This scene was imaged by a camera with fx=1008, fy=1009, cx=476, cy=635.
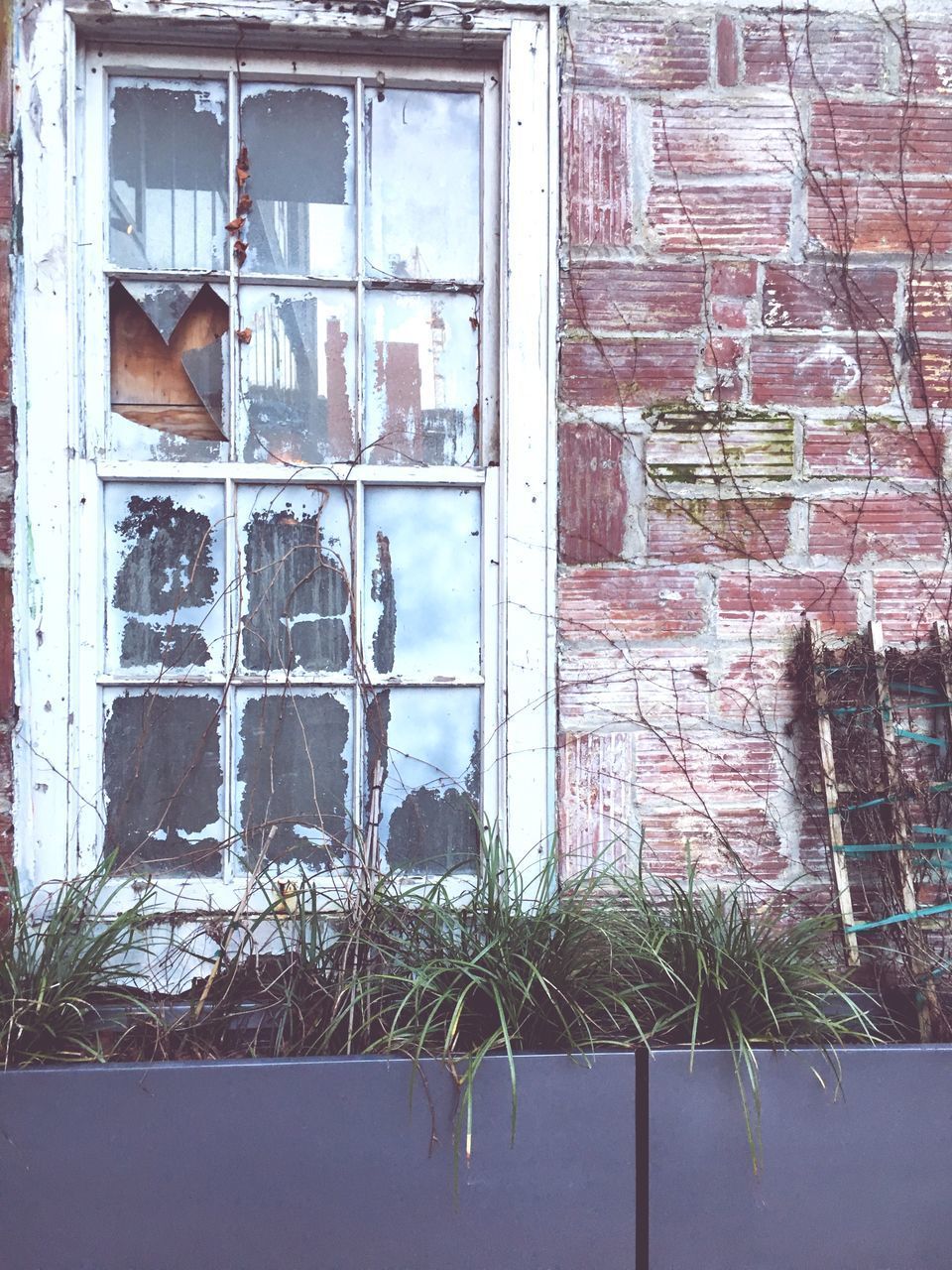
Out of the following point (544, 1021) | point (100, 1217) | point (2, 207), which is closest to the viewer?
point (100, 1217)

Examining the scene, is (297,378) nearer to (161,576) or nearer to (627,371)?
(161,576)

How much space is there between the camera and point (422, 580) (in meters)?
2.54

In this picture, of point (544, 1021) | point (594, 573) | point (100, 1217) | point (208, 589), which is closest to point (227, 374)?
point (208, 589)

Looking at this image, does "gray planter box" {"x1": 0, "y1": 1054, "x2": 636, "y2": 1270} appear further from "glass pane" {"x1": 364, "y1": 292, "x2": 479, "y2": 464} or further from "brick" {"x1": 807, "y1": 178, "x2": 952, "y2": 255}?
"brick" {"x1": 807, "y1": 178, "x2": 952, "y2": 255}

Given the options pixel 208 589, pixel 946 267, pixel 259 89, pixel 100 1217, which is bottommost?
pixel 100 1217

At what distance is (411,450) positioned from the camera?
8.30 ft

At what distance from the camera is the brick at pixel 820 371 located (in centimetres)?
250

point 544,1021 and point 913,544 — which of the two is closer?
point 544,1021

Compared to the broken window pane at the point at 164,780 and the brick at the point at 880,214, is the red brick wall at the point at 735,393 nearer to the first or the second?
the brick at the point at 880,214

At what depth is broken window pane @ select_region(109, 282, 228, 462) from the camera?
97.8 inches

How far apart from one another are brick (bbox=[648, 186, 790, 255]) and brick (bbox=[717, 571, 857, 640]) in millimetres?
810

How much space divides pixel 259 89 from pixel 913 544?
77.7 inches

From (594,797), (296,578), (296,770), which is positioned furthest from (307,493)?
(594,797)

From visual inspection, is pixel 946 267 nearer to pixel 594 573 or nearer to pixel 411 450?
pixel 594 573
